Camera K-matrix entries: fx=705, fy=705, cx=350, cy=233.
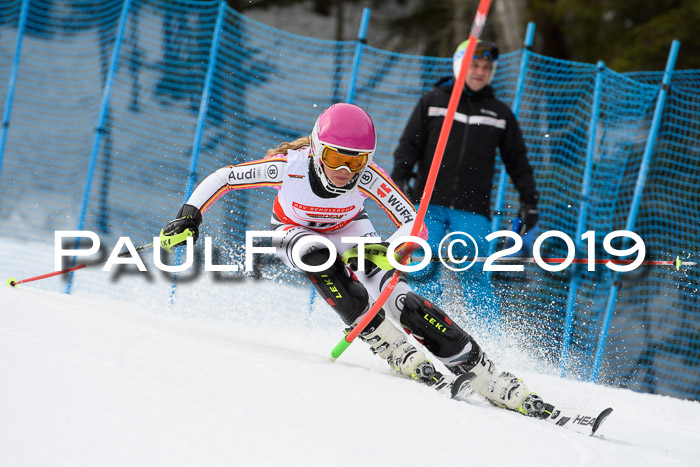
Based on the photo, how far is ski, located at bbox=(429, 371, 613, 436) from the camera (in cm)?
310

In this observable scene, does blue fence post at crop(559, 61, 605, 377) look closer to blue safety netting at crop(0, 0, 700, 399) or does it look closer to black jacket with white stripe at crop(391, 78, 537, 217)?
blue safety netting at crop(0, 0, 700, 399)

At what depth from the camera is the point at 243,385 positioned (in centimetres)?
253

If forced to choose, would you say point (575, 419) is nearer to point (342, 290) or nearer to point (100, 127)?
point (342, 290)

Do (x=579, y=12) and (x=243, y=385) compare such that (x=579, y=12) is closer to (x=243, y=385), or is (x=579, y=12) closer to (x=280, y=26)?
(x=280, y=26)

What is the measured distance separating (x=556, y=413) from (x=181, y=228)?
2.00 metres

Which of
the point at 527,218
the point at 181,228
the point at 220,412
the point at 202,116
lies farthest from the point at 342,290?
the point at 202,116

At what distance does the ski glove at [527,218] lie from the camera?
15.6ft

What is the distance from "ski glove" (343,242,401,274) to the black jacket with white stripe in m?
0.95

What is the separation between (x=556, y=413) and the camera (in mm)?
3268

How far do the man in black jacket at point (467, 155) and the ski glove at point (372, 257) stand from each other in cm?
95

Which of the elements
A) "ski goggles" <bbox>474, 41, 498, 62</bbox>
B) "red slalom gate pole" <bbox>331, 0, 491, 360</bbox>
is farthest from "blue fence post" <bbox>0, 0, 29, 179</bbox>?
"red slalom gate pole" <bbox>331, 0, 491, 360</bbox>

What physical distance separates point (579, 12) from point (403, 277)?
8.37 meters

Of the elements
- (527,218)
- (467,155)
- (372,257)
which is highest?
(467,155)

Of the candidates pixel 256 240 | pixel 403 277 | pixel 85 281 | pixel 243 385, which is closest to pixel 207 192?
pixel 403 277
